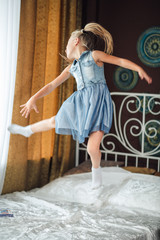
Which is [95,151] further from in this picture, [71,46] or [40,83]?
[40,83]

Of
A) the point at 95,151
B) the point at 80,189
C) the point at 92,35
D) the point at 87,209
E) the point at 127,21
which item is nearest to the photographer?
the point at 92,35

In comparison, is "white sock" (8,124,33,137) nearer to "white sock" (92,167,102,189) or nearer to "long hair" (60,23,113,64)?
"white sock" (92,167,102,189)

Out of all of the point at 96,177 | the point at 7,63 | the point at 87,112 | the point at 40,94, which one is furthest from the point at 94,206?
the point at 7,63

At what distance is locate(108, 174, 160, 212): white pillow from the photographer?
2.32 metres

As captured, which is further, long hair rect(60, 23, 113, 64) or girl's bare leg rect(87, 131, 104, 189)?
girl's bare leg rect(87, 131, 104, 189)

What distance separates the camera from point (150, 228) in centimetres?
200

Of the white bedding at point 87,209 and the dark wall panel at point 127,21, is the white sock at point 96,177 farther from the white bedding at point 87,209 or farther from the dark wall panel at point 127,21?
the dark wall panel at point 127,21

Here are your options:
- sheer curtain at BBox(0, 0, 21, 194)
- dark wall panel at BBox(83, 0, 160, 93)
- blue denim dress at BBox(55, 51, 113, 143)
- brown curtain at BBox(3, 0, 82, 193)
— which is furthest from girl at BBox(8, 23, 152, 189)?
dark wall panel at BBox(83, 0, 160, 93)

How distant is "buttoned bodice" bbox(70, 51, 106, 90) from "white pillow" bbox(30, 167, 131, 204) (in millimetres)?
773

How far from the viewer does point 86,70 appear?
2.08 metres

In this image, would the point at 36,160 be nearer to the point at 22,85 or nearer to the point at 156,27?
the point at 22,85

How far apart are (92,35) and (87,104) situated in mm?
405

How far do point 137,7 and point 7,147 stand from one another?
1731 millimetres

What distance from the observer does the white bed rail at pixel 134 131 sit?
311cm
